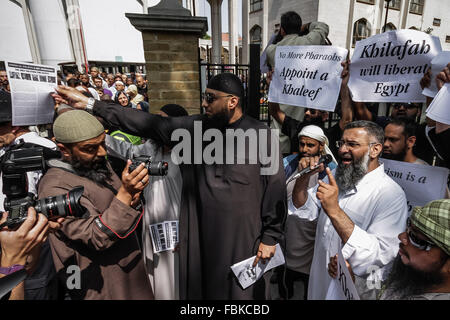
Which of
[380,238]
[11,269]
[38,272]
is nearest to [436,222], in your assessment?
[380,238]

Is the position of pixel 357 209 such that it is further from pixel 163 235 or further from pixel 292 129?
pixel 163 235

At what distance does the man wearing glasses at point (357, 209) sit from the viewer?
1538 mm

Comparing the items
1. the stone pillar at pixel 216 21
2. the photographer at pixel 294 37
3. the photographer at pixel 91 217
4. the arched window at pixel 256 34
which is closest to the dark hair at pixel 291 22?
the photographer at pixel 294 37

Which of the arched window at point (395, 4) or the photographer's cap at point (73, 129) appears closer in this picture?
the photographer's cap at point (73, 129)

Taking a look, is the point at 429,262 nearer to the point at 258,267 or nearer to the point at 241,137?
the point at 258,267

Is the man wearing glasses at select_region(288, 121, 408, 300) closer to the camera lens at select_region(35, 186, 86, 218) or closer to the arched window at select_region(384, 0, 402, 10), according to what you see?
the camera lens at select_region(35, 186, 86, 218)

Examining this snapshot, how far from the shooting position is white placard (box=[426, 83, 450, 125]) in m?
1.56

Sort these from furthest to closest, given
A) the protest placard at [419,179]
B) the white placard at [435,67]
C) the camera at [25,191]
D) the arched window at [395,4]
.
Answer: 1. the arched window at [395,4]
2. the protest placard at [419,179]
3. the white placard at [435,67]
4. the camera at [25,191]

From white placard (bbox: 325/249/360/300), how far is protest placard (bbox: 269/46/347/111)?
1.43 metres

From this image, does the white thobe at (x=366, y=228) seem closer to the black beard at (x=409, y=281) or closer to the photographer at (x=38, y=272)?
the black beard at (x=409, y=281)

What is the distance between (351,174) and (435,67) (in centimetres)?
98

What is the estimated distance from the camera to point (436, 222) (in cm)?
108

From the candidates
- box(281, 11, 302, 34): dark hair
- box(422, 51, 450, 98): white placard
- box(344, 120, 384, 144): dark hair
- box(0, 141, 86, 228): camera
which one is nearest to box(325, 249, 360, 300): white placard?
box(344, 120, 384, 144): dark hair

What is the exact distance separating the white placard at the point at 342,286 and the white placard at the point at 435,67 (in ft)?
4.61
